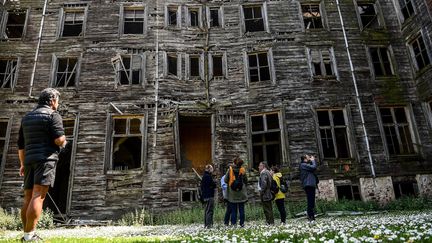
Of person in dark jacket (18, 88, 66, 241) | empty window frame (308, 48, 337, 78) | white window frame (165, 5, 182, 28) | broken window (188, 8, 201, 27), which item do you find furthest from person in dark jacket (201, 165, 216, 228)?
broken window (188, 8, 201, 27)

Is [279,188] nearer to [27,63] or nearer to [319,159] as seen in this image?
[319,159]

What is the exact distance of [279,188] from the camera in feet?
32.6

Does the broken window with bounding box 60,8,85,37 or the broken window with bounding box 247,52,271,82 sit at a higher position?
the broken window with bounding box 60,8,85,37

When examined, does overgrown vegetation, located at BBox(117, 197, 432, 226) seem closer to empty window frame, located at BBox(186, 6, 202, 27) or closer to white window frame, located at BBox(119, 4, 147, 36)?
white window frame, located at BBox(119, 4, 147, 36)

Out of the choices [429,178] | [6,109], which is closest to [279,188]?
[429,178]

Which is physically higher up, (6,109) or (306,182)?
(6,109)

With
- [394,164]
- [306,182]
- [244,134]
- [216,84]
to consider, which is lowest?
[306,182]

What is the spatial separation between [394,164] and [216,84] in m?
9.65

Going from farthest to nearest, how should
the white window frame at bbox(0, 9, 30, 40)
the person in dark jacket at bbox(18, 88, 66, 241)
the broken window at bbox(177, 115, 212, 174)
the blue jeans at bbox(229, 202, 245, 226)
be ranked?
the broken window at bbox(177, 115, 212, 174), the white window frame at bbox(0, 9, 30, 40), the blue jeans at bbox(229, 202, 245, 226), the person in dark jacket at bbox(18, 88, 66, 241)

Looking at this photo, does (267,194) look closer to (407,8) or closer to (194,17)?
(194,17)

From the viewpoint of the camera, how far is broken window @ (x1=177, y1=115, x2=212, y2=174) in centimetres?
1995

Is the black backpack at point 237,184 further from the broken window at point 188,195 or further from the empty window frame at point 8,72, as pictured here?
the empty window frame at point 8,72

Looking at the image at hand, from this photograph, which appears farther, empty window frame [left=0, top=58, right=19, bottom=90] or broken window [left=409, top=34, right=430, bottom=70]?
empty window frame [left=0, top=58, right=19, bottom=90]

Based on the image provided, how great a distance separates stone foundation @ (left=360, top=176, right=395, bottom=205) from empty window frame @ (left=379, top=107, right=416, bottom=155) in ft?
6.01
